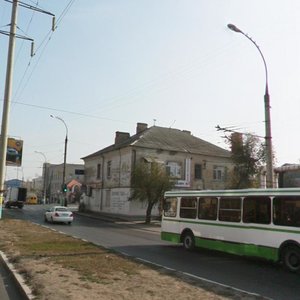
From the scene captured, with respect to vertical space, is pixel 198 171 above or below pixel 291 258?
above

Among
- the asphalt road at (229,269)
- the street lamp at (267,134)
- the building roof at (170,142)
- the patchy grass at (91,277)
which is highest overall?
the building roof at (170,142)

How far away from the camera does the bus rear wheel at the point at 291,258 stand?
1338cm

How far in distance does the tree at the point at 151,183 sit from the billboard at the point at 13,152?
33.6 feet

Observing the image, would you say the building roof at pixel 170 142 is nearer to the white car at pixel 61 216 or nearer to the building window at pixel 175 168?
the building window at pixel 175 168

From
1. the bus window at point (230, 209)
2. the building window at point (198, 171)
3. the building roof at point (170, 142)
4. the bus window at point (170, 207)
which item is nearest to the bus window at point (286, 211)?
the bus window at point (230, 209)

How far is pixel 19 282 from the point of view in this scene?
9.70 metres

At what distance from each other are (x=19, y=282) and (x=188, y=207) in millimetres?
10173

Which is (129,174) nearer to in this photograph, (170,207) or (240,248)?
(170,207)

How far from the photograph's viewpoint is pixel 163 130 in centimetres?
5647

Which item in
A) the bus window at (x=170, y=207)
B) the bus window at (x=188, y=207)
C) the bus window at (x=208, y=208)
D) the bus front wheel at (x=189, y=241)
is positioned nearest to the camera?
the bus window at (x=208, y=208)

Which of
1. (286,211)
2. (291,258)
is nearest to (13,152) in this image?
(286,211)

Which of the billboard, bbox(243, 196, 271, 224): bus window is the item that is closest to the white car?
the billboard

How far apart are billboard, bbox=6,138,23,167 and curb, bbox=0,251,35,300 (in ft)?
96.1

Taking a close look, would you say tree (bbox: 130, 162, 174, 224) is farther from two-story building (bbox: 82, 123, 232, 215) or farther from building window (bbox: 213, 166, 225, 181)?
building window (bbox: 213, 166, 225, 181)
